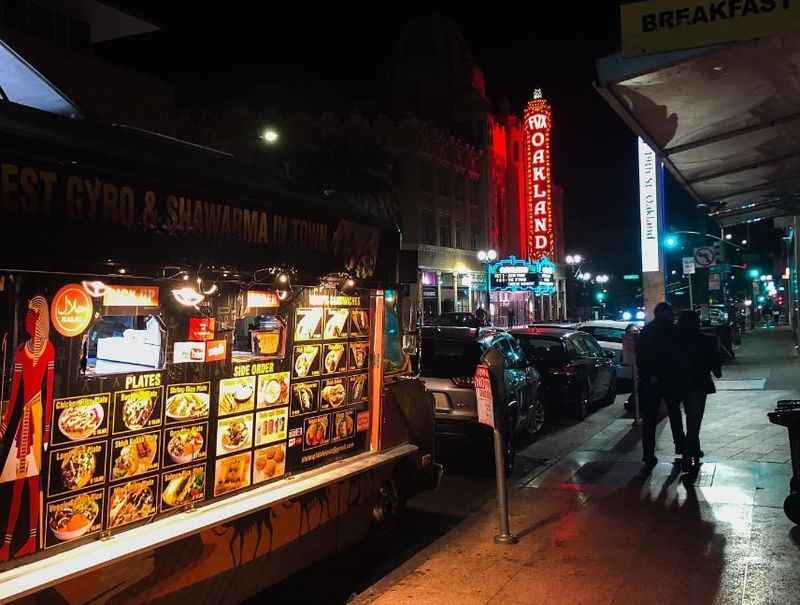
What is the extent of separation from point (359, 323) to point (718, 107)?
3734 millimetres

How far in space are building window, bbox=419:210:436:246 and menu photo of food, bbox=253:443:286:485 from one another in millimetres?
34280

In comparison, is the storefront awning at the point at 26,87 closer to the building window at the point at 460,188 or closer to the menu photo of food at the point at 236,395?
the menu photo of food at the point at 236,395

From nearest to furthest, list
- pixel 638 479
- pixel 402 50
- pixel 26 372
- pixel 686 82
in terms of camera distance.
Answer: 1. pixel 26 372
2. pixel 686 82
3. pixel 638 479
4. pixel 402 50

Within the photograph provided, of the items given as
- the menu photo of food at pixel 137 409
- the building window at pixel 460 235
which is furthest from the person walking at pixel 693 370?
the building window at pixel 460 235

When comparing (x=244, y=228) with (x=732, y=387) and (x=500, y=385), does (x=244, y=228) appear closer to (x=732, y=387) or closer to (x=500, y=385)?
(x=500, y=385)

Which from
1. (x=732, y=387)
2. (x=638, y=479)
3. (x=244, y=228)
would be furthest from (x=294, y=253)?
(x=732, y=387)

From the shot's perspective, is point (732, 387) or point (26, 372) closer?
point (26, 372)

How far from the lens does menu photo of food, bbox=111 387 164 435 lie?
143 inches

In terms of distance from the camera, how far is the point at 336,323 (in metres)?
5.39

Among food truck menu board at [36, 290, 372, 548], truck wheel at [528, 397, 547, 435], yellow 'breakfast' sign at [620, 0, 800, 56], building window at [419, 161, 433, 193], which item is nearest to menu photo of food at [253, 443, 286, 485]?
food truck menu board at [36, 290, 372, 548]

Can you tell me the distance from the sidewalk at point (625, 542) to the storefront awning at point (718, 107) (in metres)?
3.57

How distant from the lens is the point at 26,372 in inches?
122

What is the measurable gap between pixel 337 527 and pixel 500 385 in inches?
70.6

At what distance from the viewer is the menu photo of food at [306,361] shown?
5000mm
